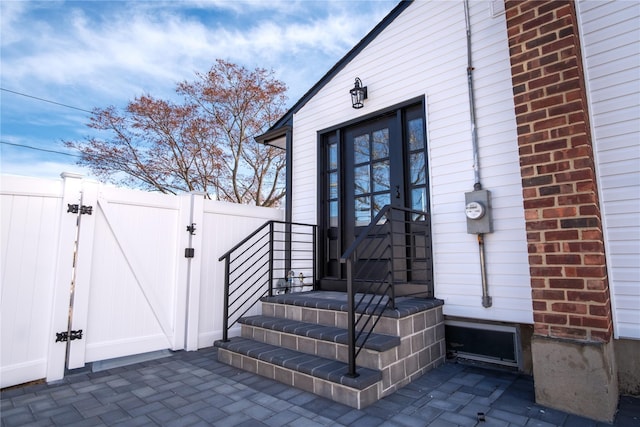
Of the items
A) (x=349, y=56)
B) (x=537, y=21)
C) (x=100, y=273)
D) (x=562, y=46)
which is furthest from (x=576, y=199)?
(x=100, y=273)

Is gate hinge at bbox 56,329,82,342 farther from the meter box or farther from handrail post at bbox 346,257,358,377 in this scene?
the meter box

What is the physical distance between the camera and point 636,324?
2.16 m

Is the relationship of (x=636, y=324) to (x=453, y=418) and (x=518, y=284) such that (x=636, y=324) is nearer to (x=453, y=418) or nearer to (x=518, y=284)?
(x=518, y=284)

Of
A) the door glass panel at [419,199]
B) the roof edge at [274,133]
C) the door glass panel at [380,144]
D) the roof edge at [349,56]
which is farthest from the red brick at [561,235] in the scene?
the roof edge at [274,133]

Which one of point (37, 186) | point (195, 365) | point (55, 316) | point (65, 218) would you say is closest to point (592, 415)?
point (195, 365)

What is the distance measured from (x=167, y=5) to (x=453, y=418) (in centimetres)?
868

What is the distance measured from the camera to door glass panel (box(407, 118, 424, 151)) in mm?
3445

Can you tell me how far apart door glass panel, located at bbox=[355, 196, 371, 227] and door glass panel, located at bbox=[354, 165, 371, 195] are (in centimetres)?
10

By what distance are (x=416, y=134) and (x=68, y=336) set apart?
3.77m

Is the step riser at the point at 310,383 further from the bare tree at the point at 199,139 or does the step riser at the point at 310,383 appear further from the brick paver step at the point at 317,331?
the bare tree at the point at 199,139

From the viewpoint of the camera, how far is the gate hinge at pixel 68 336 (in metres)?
2.63

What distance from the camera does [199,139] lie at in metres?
10.1

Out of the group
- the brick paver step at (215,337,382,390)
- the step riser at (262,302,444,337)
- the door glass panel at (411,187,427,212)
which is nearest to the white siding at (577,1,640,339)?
the step riser at (262,302,444,337)

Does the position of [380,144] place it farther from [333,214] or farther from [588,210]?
[588,210]
